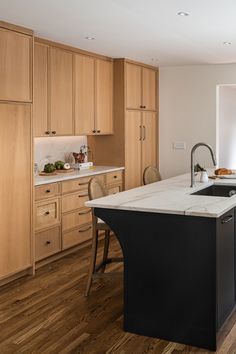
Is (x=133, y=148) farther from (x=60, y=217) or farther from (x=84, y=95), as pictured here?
(x=60, y=217)

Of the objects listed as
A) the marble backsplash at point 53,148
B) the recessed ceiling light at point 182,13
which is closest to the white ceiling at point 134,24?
the recessed ceiling light at point 182,13

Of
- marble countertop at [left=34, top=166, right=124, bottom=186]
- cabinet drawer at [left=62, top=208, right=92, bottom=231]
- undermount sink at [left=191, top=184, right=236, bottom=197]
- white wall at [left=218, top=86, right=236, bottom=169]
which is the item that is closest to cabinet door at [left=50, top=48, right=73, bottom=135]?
marble countertop at [left=34, top=166, right=124, bottom=186]

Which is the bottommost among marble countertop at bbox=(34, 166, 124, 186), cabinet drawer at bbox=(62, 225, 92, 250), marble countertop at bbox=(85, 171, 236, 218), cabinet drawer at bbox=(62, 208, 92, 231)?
cabinet drawer at bbox=(62, 225, 92, 250)

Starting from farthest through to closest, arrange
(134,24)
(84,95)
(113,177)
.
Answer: (113,177), (84,95), (134,24)

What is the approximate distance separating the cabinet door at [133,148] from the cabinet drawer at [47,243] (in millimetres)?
1779

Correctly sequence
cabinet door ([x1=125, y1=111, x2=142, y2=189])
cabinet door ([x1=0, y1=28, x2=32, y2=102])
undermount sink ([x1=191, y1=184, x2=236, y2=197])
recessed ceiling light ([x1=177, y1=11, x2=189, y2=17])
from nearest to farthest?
recessed ceiling light ([x1=177, y1=11, x2=189, y2=17])
cabinet door ([x1=0, y1=28, x2=32, y2=102])
undermount sink ([x1=191, y1=184, x2=236, y2=197])
cabinet door ([x1=125, y1=111, x2=142, y2=189])

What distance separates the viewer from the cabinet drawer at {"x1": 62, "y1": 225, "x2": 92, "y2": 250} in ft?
17.4

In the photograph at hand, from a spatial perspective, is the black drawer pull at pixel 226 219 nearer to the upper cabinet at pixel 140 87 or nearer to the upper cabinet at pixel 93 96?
the upper cabinet at pixel 93 96

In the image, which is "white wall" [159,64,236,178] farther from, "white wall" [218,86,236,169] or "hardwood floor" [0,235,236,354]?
"hardwood floor" [0,235,236,354]

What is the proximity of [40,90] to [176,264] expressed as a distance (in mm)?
2767

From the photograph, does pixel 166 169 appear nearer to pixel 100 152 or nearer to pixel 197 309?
pixel 100 152

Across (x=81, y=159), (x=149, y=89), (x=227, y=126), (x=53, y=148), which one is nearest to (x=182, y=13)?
(x=53, y=148)

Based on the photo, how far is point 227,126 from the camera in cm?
820

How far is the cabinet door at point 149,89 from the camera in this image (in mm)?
7066
